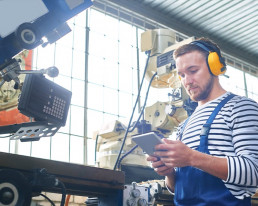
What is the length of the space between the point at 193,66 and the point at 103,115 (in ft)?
13.4

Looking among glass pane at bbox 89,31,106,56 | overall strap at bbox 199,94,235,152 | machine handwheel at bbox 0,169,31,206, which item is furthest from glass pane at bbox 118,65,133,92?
machine handwheel at bbox 0,169,31,206

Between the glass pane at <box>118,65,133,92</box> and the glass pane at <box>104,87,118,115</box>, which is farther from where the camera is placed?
the glass pane at <box>118,65,133,92</box>

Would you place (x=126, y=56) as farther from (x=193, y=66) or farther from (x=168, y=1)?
(x=193, y=66)

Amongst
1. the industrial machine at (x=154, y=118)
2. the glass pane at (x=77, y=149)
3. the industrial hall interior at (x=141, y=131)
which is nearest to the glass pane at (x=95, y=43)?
the glass pane at (x=77, y=149)

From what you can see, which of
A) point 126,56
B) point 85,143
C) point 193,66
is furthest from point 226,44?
point 193,66

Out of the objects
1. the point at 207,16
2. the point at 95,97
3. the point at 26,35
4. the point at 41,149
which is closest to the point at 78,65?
the point at 95,97

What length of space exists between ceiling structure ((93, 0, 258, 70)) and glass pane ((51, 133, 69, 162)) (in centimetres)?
233

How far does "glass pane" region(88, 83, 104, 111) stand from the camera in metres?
5.43

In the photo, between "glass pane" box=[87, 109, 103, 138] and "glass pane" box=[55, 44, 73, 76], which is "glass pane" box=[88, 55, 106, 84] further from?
"glass pane" box=[87, 109, 103, 138]

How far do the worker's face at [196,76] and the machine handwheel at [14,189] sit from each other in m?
0.72

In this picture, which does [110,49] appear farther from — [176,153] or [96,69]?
[176,153]

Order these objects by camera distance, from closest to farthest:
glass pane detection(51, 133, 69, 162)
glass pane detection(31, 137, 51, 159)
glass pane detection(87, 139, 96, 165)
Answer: glass pane detection(31, 137, 51, 159) < glass pane detection(51, 133, 69, 162) < glass pane detection(87, 139, 96, 165)

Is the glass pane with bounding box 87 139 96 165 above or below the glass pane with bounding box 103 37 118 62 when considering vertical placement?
below

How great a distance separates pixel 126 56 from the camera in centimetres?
616
